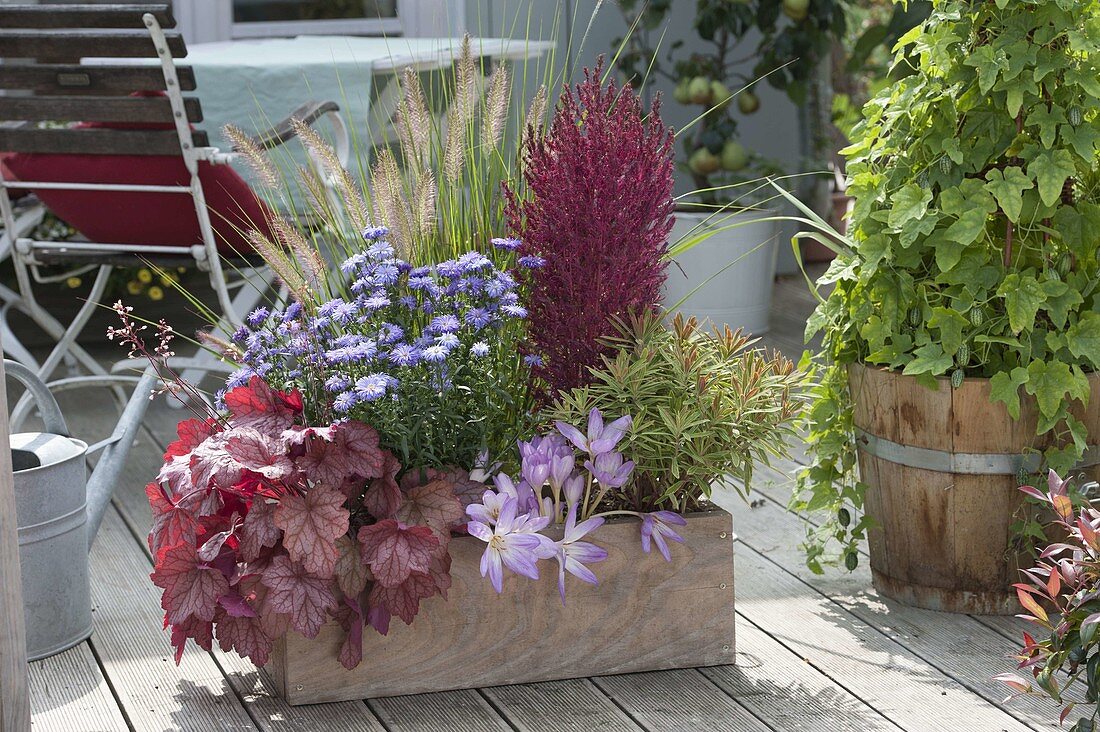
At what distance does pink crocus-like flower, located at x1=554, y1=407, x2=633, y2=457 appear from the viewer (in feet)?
6.41

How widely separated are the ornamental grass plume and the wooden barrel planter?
0.49 m

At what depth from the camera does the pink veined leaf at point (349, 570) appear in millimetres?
1890

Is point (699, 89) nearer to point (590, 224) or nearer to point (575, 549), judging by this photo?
point (590, 224)

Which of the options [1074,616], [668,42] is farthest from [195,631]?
[668,42]

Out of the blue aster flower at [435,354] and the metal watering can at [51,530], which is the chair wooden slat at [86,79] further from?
the blue aster flower at [435,354]

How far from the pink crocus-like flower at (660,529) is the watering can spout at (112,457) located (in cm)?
92

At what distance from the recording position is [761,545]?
8.77 ft

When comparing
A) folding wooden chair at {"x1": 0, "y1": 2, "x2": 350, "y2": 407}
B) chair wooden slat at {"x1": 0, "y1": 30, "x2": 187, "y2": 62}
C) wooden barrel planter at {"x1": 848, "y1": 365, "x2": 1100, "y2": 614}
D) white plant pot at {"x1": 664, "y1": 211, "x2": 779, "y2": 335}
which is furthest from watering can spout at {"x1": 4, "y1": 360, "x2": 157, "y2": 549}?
white plant pot at {"x1": 664, "y1": 211, "x2": 779, "y2": 335}

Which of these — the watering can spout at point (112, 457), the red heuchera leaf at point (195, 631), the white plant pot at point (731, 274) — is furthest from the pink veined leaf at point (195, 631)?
the white plant pot at point (731, 274)

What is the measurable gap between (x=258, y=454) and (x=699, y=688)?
2.56ft

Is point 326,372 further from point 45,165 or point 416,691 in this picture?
point 45,165

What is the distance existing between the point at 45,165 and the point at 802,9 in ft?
7.88

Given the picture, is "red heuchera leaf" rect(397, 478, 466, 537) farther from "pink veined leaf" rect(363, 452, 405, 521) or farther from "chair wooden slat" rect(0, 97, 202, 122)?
"chair wooden slat" rect(0, 97, 202, 122)

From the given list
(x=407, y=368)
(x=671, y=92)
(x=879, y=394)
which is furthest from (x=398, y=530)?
(x=671, y=92)
